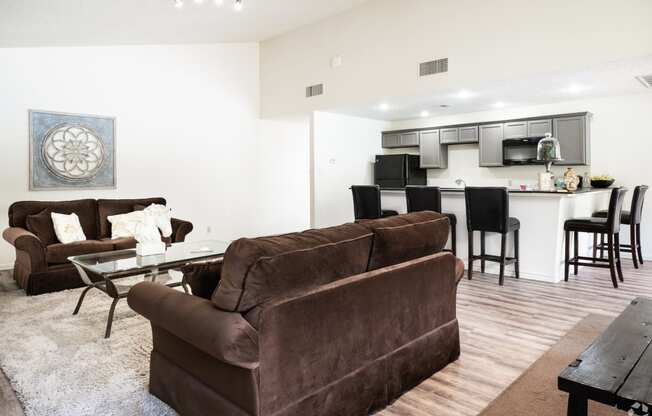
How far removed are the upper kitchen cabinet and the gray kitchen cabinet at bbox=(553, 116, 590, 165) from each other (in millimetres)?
2482

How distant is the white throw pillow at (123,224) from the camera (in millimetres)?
5090

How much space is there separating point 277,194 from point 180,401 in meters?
6.47

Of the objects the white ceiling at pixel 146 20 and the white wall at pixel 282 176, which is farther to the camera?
the white wall at pixel 282 176

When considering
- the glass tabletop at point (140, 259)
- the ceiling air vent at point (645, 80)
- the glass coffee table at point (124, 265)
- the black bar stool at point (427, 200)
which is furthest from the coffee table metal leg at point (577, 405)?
the ceiling air vent at point (645, 80)

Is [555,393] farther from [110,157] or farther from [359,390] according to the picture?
[110,157]

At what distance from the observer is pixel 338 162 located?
25.2 ft

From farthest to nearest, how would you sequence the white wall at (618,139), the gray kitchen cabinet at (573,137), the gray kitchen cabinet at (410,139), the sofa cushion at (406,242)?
the gray kitchen cabinet at (410,139), the gray kitchen cabinet at (573,137), the white wall at (618,139), the sofa cushion at (406,242)

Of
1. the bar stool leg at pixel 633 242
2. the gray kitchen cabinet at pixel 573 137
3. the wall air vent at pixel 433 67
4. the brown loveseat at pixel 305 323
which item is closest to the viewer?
the brown loveseat at pixel 305 323

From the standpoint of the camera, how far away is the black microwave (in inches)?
269

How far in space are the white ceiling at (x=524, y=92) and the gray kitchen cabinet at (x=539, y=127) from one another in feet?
1.03

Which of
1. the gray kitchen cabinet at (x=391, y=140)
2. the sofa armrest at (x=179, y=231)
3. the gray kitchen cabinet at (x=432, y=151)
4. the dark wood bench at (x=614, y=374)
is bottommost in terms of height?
the dark wood bench at (x=614, y=374)

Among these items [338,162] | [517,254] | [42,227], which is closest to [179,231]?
→ [42,227]

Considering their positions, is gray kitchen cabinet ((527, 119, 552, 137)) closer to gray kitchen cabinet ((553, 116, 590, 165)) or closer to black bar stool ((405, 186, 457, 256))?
gray kitchen cabinet ((553, 116, 590, 165))

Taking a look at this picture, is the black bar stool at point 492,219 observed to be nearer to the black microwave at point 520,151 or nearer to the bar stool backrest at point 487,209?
the bar stool backrest at point 487,209
